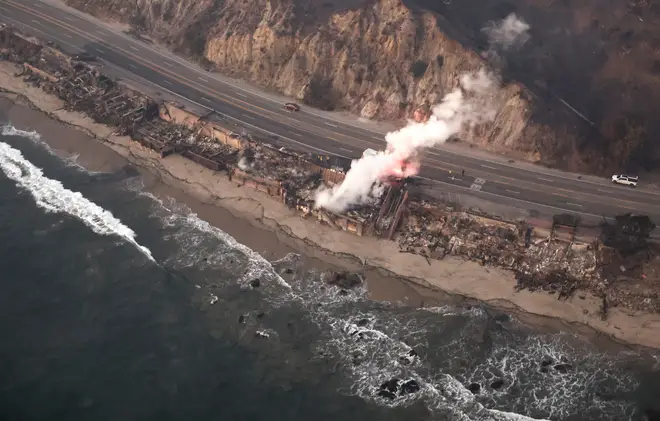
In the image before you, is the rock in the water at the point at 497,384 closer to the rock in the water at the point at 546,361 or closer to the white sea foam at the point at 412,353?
the white sea foam at the point at 412,353

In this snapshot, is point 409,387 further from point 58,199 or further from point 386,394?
point 58,199

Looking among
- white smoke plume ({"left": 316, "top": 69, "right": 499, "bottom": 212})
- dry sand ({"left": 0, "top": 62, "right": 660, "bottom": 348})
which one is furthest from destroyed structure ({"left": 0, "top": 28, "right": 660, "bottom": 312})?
white smoke plume ({"left": 316, "top": 69, "right": 499, "bottom": 212})

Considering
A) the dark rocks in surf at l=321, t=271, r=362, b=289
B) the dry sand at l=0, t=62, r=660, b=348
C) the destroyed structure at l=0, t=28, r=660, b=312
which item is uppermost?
the destroyed structure at l=0, t=28, r=660, b=312

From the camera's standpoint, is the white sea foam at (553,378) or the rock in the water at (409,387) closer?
the white sea foam at (553,378)

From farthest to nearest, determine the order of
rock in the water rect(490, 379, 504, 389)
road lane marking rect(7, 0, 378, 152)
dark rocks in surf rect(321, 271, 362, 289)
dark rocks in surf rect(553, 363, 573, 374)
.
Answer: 1. road lane marking rect(7, 0, 378, 152)
2. dark rocks in surf rect(321, 271, 362, 289)
3. dark rocks in surf rect(553, 363, 573, 374)
4. rock in the water rect(490, 379, 504, 389)

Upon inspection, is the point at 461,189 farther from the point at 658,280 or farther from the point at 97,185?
the point at 97,185

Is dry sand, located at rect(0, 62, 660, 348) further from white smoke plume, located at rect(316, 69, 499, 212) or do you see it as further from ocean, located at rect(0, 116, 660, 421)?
white smoke plume, located at rect(316, 69, 499, 212)

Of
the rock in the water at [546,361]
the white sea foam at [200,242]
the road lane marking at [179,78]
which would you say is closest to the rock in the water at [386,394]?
the rock in the water at [546,361]
